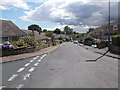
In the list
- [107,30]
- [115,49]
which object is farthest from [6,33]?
[107,30]

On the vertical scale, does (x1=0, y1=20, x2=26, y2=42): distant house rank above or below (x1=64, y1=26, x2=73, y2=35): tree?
below

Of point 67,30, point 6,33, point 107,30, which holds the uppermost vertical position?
point 67,30

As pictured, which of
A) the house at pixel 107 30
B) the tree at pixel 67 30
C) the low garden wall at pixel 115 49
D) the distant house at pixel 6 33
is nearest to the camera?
the low garden wall at pixel 115 49

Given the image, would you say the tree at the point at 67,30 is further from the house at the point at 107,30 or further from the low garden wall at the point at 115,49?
the low garden wall at the point at 115,49

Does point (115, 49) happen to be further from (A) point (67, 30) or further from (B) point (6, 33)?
(A) point (67, 30)

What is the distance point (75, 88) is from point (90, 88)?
0.49 meters

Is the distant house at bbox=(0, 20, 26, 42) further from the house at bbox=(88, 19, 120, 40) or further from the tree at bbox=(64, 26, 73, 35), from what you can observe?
the tree at bbox=(64, 26, 73, 35)

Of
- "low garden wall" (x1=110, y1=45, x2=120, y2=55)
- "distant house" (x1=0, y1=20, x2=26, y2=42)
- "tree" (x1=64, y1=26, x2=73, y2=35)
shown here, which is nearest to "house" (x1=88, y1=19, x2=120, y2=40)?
"low garden wall" (x1=110, y1=45, x2=120, y2=55)

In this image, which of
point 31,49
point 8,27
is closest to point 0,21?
point 8,27

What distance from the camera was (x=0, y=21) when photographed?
39.8m

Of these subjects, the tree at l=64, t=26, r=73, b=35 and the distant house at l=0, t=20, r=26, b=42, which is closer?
the distant house at l=0, t=20, r=26, b=42

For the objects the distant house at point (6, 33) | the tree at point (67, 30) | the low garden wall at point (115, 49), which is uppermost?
the tree at point (67, 30)

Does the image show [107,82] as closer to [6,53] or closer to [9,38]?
[6,53]

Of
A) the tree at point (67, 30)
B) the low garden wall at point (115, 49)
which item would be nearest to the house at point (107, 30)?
the low garden wall at point (115, 49)
